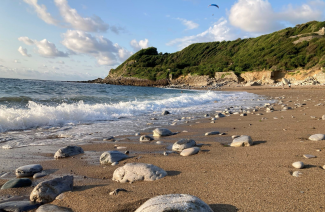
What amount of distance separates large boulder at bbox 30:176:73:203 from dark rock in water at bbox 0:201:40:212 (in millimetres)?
58

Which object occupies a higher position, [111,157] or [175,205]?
[175,205]

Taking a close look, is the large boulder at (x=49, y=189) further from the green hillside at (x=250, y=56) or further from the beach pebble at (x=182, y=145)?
the green hillside at (x=250, y=56)

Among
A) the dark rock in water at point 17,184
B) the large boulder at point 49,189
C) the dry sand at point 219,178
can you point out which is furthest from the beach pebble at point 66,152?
the large boulder at point 49,189

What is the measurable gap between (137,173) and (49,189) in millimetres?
813

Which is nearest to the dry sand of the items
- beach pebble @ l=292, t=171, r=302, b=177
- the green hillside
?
beach pebble @ l=292, t=171, r=302, b=177

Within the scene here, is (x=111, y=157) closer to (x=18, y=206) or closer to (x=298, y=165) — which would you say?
(x=18, y=206)

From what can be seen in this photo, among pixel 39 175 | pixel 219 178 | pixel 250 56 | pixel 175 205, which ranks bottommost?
pixel 39 175

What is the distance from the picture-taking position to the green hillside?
36.2m

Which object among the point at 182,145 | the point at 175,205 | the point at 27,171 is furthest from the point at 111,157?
the point at 175,205

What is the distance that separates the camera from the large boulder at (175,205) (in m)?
1.20

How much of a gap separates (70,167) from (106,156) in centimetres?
48

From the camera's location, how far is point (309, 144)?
3.11 metres

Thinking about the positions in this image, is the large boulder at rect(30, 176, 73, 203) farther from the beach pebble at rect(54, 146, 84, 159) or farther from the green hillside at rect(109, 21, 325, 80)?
the green hillside at rect(109, 21, 325, 80)

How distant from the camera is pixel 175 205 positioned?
1220 mm
